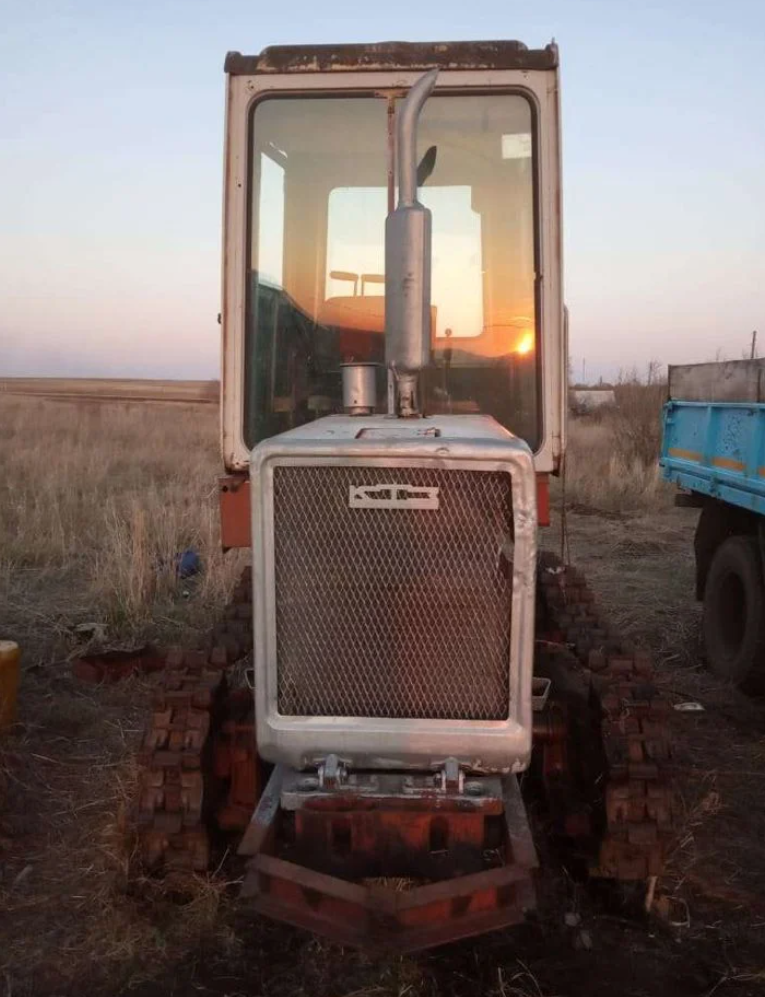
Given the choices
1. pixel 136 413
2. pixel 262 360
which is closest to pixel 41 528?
pixel 262 360

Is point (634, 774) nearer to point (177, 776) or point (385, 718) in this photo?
point (385, 718)

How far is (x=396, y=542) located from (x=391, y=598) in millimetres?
180

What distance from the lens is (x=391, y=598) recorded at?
3021mm

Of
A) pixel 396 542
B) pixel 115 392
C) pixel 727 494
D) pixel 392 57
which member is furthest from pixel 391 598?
pixel 115 392

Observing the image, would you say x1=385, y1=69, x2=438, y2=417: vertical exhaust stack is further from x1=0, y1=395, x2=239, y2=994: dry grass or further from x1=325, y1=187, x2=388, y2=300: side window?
x1=0, y1=395, x2=239, y2=994: dry grass

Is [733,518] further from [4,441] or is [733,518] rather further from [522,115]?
[4,441]

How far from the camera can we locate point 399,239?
2.89 m

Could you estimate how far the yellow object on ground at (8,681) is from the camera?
4.89m

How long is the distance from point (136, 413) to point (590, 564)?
23.2 m

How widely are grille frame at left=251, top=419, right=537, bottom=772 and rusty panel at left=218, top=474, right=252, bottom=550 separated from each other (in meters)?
0.82

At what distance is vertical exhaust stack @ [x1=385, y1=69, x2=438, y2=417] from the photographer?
288 centimetres

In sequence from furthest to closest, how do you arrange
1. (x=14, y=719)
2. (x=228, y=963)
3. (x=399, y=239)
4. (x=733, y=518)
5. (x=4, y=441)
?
(x=4, y=441)
(x=733, y=518)
(x=14, y=719)
(x=228, y=963)
(x=399, y=239)

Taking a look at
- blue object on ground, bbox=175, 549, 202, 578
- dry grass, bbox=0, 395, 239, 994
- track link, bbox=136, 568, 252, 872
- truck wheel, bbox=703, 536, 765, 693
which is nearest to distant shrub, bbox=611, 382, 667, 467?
dry grass, bbox=0, 395, 239, 994

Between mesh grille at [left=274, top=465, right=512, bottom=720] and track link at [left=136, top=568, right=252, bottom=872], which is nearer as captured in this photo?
mesh grille at [left=274, top=465, right=512, bottom=720]
